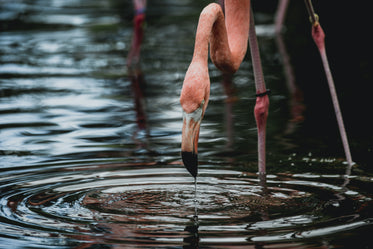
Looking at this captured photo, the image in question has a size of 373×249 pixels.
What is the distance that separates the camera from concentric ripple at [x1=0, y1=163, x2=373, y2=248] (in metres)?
3.70

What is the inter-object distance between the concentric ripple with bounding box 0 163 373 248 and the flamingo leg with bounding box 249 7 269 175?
17 cm

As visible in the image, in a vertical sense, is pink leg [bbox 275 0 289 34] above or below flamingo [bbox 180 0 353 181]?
above

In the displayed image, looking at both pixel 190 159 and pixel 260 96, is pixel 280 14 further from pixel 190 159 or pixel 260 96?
pixel 190 159

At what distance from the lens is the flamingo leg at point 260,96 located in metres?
4.98

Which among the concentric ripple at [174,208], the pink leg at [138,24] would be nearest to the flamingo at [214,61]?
the concentric ripple at [174,208]

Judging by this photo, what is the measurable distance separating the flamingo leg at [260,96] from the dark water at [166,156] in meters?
0.13

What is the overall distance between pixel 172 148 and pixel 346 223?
218cm

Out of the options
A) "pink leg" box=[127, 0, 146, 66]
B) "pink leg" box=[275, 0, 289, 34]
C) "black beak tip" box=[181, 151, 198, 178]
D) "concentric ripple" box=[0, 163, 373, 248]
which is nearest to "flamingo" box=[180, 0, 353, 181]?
"black beak tip" box=[181, 151, 198, 178]

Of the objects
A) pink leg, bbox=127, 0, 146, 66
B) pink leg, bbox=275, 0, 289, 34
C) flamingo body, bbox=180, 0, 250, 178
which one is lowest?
flamingo body, bbox=180, 0, 250, 178

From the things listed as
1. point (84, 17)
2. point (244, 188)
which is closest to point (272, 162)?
point (244, 188)

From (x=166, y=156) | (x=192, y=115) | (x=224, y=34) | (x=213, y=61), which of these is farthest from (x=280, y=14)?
(x=192, y=115)

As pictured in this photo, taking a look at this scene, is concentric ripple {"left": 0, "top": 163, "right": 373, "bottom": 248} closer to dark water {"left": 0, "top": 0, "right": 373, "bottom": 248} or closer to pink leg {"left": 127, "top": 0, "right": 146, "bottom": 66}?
dark water {"left": 0, "top": 0, "right": 373, "bottom": 248}

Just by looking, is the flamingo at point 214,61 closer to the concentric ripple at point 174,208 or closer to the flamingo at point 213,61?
the flamingo at point 213,61

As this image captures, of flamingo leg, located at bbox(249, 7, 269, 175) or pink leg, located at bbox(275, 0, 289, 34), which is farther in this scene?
pink leg, located at bbox(275, 0, 289, 34)
